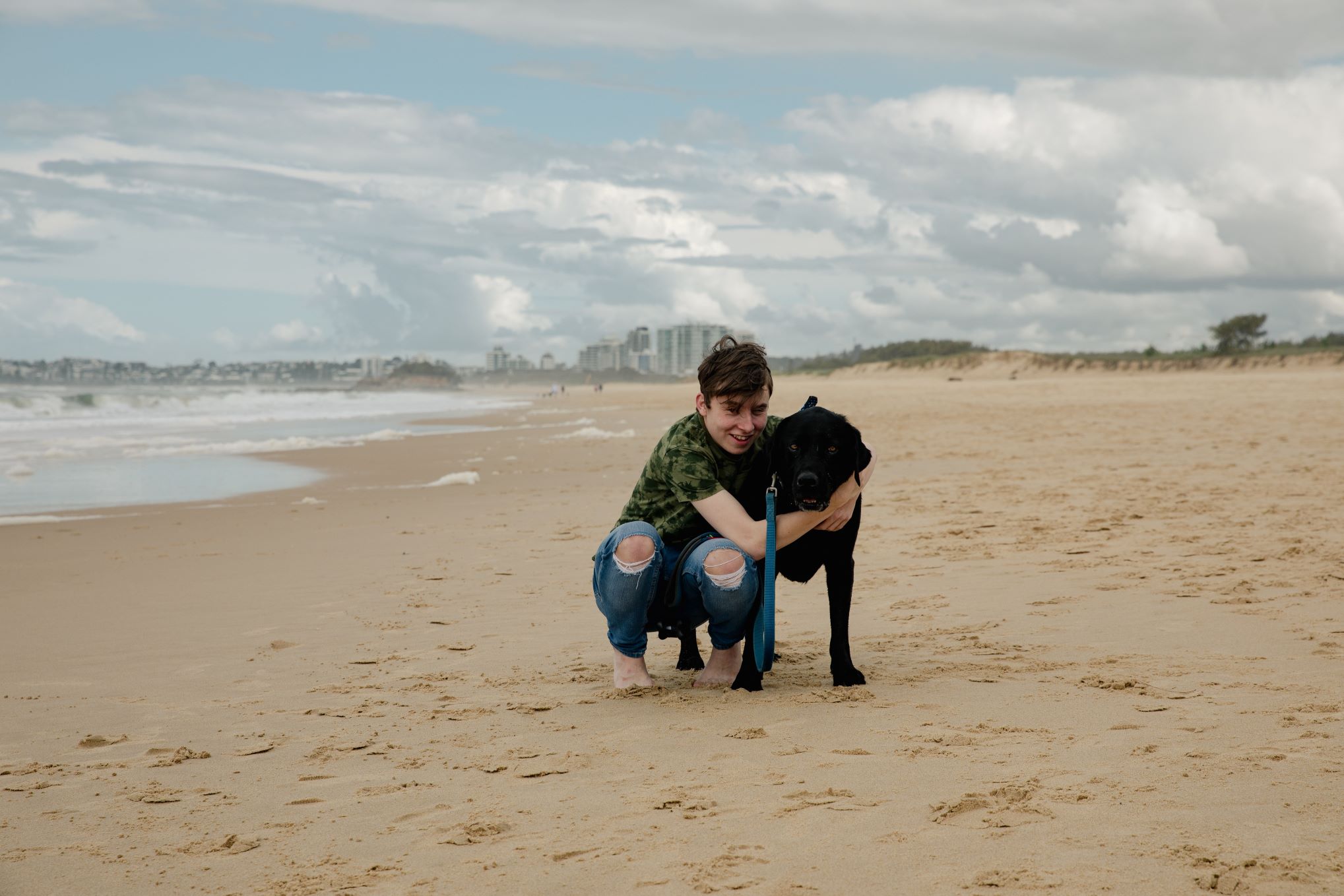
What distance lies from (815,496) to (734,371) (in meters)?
0.51

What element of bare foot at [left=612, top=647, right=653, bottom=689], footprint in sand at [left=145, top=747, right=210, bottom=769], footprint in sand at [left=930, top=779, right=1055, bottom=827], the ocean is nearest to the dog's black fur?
bare foot at [left=612, top=647, right=653, bottom=689]

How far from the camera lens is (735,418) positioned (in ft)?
12.5

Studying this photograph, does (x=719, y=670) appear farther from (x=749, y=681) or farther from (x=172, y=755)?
(x=172, y=755)

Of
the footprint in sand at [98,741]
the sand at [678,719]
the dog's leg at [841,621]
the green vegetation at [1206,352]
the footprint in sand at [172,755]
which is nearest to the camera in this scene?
the sand at [678,719]

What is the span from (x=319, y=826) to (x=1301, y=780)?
242 cm

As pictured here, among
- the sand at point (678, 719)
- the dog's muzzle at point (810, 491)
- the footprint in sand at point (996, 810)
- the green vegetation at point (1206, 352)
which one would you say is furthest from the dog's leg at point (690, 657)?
the green vegetation at point (1206, 352)

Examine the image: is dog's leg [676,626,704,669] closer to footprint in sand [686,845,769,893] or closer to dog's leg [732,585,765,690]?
dog's leg [732,585,765,690]

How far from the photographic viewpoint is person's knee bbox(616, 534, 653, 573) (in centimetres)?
387

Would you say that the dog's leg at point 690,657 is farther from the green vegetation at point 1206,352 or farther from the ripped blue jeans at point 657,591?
the green vegetation at point 1206,352

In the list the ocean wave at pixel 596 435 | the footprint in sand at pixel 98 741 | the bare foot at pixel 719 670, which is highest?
the ocean wave at pixel 596 435

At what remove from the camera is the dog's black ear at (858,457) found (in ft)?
12.4

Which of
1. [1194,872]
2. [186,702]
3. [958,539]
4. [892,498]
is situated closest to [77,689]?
[186,702]

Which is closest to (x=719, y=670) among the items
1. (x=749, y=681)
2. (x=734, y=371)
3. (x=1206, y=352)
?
(x=749, y=681)

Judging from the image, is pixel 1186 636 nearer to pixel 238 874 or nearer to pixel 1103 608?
pixel 1103 608
